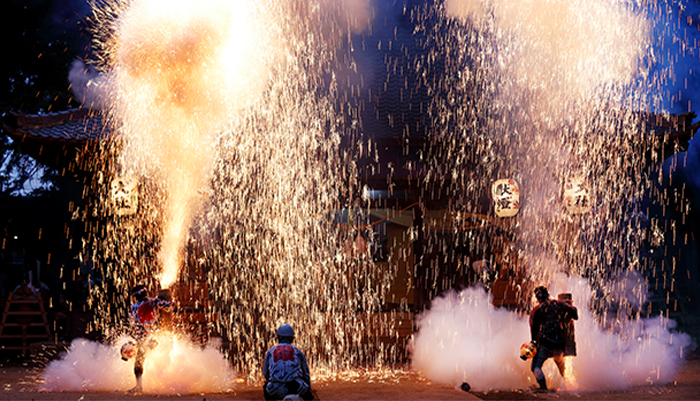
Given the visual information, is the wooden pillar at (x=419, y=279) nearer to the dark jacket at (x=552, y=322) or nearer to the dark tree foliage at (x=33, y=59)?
the dark jacket at (x=552, y=322)

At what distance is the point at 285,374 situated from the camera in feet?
15.9

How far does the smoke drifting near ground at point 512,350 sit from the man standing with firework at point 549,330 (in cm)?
49

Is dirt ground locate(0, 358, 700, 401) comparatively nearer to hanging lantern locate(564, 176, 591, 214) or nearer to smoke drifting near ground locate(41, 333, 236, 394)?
smoke drifting near ground locate(41, 333, 236, 394)

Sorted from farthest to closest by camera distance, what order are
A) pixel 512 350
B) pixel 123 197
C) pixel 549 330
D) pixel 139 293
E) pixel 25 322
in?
1. pixel 25 322
2. pixel 123 197
3. pixel 512 350
4. pixel 549 330
5. pixel 139 293

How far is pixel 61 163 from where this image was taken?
409 inches

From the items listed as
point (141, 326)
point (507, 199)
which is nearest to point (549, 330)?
point (507, 199)

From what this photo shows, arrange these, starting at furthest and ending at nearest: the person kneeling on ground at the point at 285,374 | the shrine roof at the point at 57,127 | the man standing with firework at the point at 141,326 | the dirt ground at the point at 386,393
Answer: the shrine roof at the point at 57,127 < the man standing with firework at the point at 141,326 < the dirt ground at the point at 386,393 < the person kneeling on ground at the point at 285,374

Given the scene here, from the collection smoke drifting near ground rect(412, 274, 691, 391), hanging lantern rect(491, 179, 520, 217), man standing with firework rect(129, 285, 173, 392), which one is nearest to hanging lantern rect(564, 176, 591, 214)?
hanging lantern rect(491, 179, 520, 217)

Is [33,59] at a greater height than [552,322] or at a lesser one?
greater

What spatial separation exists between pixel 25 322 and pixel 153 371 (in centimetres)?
459

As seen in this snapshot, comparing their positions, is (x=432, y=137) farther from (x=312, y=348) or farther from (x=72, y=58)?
(x=72, y=58)

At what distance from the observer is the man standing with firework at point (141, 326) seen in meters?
7.11

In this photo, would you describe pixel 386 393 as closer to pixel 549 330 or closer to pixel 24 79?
pixel 549 330

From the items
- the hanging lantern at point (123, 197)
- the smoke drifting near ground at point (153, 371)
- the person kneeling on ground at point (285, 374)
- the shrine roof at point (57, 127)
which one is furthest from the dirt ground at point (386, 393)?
the shrine roof at point (57, 127)
